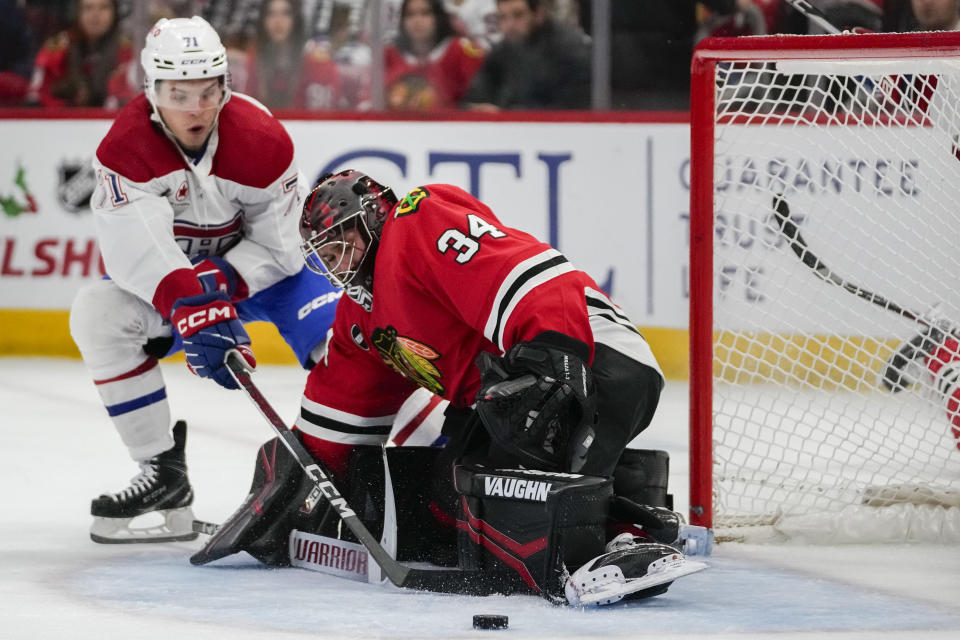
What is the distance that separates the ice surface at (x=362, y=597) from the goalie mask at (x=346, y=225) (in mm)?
550

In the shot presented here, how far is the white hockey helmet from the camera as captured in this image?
296 cm

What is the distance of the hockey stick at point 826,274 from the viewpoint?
3.36 meters

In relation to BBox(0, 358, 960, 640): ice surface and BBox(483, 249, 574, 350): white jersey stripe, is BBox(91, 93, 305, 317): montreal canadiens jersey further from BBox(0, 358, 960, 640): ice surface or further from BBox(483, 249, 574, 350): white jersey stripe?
BBox(483, 249, 574, 350): white jersey stripe

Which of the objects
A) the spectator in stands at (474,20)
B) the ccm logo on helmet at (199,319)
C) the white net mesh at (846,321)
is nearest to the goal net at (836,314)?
the white net mesh at (846,321)

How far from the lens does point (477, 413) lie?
2568 millimetres

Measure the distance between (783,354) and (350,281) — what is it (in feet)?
4.42

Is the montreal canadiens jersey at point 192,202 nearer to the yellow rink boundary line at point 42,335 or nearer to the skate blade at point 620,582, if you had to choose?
the skate blade at point 620,582

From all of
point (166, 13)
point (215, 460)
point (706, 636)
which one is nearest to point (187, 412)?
point (215, 460)

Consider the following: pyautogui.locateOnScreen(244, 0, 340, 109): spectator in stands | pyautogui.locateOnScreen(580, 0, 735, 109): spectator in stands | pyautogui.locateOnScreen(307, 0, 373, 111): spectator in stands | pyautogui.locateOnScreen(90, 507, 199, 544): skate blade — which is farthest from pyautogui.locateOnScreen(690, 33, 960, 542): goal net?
pyautogui.locateOnScreen(244, 0, 340, 109): spectator in stands

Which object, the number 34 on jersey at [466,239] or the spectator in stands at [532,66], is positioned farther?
the spectator in stands at [532,66]

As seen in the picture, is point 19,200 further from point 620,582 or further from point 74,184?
point 620,582

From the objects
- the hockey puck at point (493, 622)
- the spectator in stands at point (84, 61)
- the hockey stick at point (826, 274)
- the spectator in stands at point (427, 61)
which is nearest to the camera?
the hockey puck at point (493, 622)

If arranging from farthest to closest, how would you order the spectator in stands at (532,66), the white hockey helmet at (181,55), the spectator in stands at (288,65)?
the spectator in stands at (288,65) < the spectator in stands at (532,66) < the white hockey helmet at (181,55)

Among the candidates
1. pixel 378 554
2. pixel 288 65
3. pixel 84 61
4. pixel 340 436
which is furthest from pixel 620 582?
pixel 84 61
